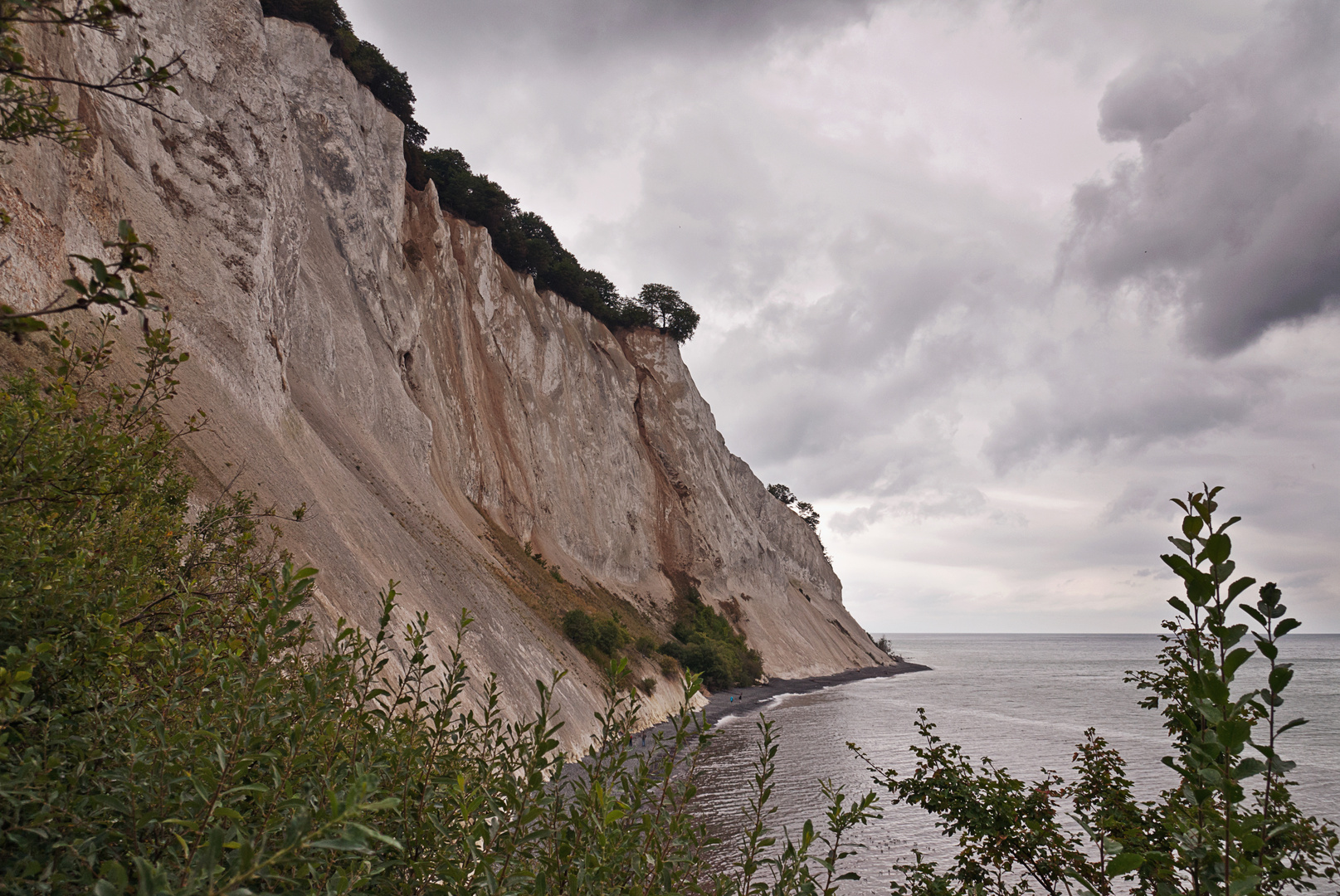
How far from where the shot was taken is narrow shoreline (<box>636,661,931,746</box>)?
151 ft

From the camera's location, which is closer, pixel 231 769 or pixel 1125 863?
pixel 1125 863

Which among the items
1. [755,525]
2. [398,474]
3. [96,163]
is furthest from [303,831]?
[755,525]

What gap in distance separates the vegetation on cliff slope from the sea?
37.1m

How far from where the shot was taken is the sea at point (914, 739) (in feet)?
73.4

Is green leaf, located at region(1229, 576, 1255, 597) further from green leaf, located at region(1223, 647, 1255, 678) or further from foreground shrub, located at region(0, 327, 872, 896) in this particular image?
foreground shrub, located at region(0, 327, 872, 896)

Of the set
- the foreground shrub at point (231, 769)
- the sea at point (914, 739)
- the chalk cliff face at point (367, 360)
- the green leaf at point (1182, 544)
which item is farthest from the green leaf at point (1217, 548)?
the chalk cliff face at point (367, 360)

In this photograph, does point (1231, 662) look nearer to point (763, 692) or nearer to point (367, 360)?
point (367, 360)

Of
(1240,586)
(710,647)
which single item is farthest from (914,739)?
(1240,586)

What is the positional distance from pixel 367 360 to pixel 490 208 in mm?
22961

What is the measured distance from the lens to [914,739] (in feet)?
128

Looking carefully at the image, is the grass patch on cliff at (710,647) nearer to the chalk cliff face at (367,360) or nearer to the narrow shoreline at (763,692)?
the narrow shoreline at (763,692)

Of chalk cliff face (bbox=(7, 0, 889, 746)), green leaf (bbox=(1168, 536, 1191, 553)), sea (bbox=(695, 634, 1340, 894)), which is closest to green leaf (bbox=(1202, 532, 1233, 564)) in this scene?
green leaf (bbox=(1168, 536, 1191, 553))

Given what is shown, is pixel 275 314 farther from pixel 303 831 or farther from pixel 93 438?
pixel 303 831

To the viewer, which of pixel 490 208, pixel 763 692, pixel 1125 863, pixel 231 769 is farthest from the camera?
pixel 763 692
